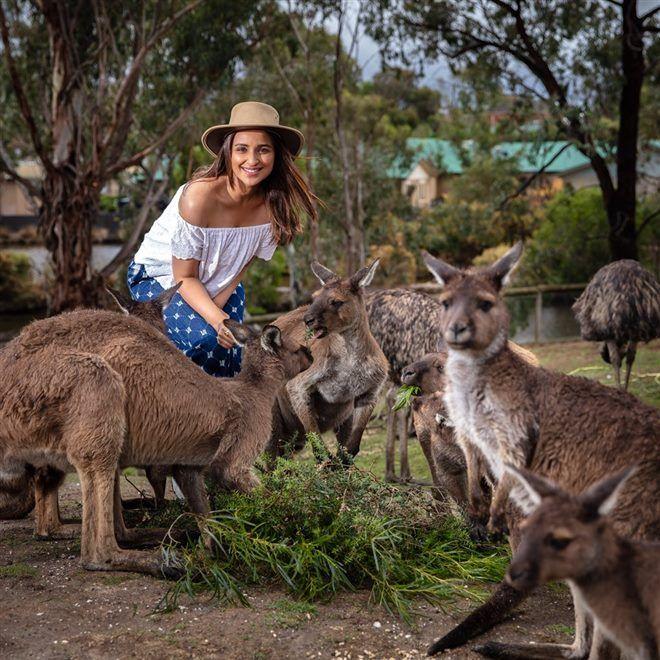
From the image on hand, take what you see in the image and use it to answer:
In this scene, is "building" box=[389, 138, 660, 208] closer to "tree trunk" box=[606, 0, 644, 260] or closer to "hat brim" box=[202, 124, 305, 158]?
"tree trunk" box=[606, 0, 644, 260]

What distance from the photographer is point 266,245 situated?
18.5 ft

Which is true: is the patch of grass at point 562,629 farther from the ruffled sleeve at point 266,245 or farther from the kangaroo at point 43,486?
the ruffled sleeve at point 266,245

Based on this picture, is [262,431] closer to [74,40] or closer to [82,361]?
[82,361]

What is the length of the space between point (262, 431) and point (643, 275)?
5.25m

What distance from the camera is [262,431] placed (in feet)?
14.4

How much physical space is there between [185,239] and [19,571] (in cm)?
201

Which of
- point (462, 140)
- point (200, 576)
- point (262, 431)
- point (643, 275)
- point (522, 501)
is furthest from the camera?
point (462, 140)

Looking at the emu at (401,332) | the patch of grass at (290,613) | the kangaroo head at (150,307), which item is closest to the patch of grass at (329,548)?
the patch of grass at (290,613)

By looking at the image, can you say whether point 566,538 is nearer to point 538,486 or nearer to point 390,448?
point 538,486

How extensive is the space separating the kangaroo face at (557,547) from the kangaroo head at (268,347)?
6.78ft

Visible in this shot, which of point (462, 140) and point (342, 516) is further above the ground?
point (462, 140)

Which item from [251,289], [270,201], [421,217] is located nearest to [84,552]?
[270,201]

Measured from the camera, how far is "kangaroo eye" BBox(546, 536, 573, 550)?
269 cm

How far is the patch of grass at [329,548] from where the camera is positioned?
153 inches
